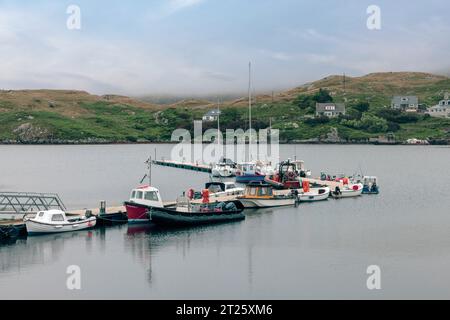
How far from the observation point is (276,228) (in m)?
65.7

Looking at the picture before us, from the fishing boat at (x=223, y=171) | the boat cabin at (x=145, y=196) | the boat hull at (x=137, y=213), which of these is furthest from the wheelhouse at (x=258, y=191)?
the fishing boat at (x=223, y=171)

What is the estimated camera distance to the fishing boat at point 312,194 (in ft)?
273

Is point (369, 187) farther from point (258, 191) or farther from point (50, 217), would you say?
point (50, 217)

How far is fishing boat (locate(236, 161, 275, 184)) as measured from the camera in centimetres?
10499

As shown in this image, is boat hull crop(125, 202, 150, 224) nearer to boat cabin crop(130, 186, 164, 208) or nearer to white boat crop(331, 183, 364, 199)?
boat cabin crop(130, 186, 164, 208)

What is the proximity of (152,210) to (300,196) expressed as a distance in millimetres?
25906

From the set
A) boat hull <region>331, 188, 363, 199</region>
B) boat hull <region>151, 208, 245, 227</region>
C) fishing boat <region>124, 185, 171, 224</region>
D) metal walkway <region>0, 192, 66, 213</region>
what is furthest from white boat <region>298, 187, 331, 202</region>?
metal walkway <region>0, 192, 66, 213</region>

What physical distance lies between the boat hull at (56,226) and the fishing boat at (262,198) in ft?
71.2

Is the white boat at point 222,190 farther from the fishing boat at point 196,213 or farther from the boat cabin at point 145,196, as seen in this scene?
the boat cabin at point 145,196

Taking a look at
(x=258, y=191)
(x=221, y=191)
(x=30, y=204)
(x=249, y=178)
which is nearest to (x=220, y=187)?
(x=221, y=191)

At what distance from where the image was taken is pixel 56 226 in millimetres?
57750

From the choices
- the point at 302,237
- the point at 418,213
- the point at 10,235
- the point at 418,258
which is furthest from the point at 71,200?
the point at 418,258

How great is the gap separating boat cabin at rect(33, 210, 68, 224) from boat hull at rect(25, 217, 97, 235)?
0.49 m

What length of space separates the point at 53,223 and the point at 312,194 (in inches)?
1462
